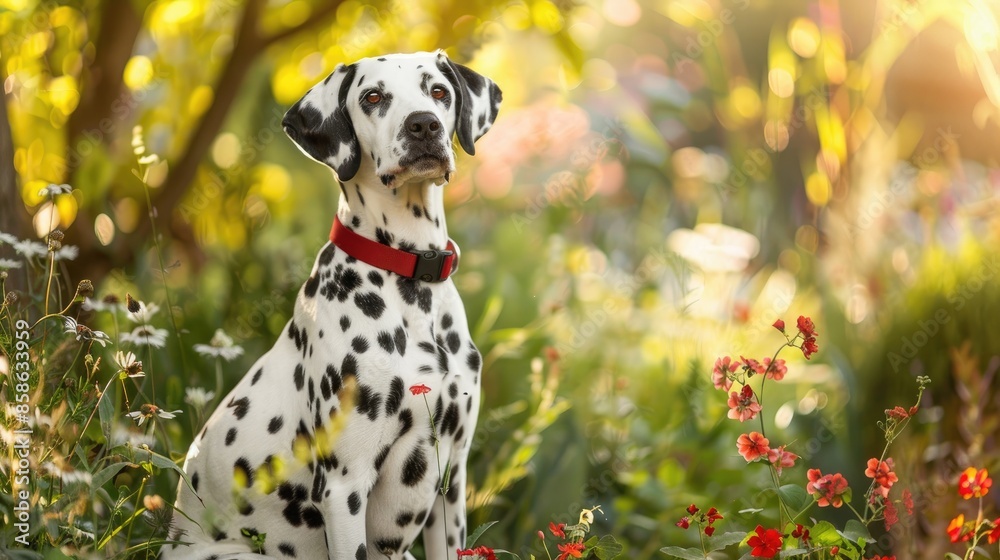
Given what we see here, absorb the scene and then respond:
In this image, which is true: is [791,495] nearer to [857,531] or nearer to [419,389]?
[857,531]

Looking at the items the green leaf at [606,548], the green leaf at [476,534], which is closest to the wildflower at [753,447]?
the green leaf at [606,548]

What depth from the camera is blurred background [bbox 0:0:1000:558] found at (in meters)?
4.21

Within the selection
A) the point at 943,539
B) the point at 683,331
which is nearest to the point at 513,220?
the point at 683,331

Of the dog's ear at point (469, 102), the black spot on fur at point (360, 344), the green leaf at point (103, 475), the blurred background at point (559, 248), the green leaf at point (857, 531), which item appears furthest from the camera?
the blurred background at point (559, 248)

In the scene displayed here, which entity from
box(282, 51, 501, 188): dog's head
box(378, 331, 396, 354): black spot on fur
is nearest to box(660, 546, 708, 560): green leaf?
box(378, 331, 396, 354): black spot on fur

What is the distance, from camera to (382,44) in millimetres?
5262

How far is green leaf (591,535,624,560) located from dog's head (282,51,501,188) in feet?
3.62

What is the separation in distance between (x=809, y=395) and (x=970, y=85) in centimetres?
586

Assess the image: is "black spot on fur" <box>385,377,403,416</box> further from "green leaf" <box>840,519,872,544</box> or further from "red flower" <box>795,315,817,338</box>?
"green leaf" <box>840,519,872,544</box>

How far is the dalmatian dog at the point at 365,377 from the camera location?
2617 mm

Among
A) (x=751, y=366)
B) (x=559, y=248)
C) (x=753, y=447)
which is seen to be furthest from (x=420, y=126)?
(x=559, y=248)

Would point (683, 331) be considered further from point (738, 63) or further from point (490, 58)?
point (738, 63)

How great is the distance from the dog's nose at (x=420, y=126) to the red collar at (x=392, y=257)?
0.34m

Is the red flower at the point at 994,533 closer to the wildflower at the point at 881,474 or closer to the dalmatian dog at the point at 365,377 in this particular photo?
the wildflower at the point at 881,474
